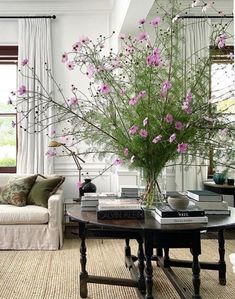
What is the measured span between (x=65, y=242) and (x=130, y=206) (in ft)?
7.73

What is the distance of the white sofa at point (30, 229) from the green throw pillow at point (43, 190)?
241mm

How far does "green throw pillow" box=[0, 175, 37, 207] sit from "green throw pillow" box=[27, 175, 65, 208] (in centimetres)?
6

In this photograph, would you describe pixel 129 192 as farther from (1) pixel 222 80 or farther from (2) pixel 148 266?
(1) pixel 222 80

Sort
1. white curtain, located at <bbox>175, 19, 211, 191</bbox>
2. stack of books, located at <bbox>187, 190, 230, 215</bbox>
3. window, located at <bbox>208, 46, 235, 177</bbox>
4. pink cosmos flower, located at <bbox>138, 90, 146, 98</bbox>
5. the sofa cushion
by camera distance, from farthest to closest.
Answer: white curtain, located at <bbox>175, 19, 211, 191</bbox>
the sofa cushion
stack of books, located at <bbox>187, 190, 230, 215</bbox>
pink cosmos flower, located at <bbox>138, 90, 146, 98</bbox>
window, located at <bbox>208, 46, 235, 177</bbox>

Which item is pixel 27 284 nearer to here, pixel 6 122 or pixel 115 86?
pixel 115 86

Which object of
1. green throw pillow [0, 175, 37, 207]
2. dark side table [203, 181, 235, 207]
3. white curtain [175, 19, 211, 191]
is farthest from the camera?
white curtain [175, 19, 211, 191]

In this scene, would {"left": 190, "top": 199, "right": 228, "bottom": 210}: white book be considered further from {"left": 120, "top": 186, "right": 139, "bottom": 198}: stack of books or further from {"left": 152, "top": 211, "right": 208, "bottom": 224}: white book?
{"left": 120, "top": 186, "right": 139, "bottom": 198}: stack of books

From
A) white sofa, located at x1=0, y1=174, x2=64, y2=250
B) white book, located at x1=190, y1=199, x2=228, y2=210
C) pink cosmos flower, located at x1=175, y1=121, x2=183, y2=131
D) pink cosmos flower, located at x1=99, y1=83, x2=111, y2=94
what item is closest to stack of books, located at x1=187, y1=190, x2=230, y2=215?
white book, located at x1=190, y1=199, x2=228, y2=210

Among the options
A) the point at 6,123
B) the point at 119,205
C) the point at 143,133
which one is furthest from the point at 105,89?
the point at 6,123

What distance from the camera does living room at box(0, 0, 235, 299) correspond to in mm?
2320

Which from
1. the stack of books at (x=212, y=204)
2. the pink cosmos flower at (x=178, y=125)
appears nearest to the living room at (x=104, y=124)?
the pink cosmos flower at (x=178, y=125)

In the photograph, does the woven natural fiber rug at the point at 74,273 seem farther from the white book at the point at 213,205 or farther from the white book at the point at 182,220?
the white book at the point at 182,220

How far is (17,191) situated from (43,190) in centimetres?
28

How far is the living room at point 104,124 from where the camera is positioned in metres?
2.32
